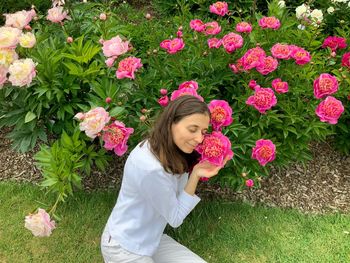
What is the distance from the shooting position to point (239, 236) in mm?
3016

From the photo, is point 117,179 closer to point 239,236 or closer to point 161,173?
point 239,236

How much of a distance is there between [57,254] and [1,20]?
2.66 meters

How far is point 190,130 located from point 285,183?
5.57ft

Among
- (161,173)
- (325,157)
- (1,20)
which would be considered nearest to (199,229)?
(161,173)

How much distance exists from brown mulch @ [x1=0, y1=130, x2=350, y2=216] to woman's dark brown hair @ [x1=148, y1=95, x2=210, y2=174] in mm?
1259

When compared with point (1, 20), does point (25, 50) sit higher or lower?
higher

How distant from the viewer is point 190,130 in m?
2.03

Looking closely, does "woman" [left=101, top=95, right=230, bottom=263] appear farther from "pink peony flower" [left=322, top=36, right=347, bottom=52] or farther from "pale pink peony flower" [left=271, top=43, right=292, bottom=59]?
"pink peony flower" [left=322, top=36, right=347, bottom=52]

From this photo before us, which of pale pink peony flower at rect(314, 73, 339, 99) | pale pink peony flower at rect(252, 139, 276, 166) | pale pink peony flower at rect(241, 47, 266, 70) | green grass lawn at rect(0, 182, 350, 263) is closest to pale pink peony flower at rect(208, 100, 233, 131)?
pale pink peony flower at rect(252, 139, 276, 166)

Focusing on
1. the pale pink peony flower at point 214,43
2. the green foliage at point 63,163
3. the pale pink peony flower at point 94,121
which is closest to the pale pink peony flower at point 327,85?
the pale pink peony flower at point 214,43

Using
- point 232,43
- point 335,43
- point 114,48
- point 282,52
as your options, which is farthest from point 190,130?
point 335,43

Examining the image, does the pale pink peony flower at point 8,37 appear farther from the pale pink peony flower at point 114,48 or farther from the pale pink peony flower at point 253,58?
the pale pink peony flower at point 253,58

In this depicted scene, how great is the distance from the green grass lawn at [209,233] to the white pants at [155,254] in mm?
344

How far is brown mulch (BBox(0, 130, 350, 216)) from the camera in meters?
3.33
